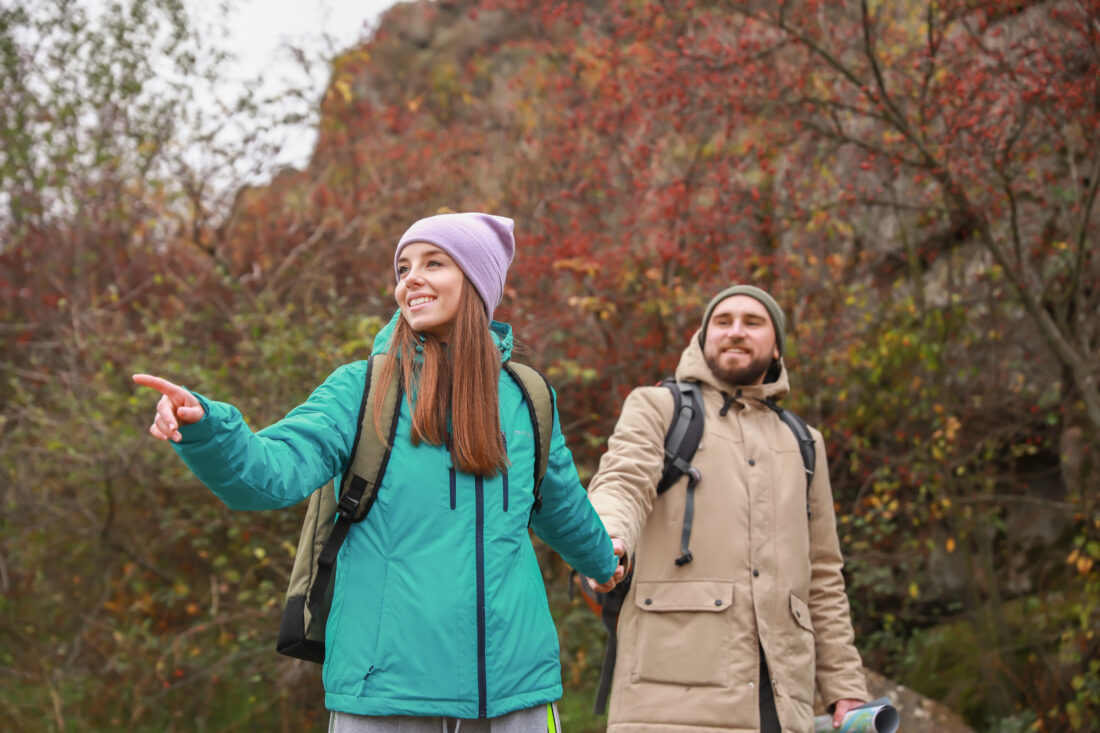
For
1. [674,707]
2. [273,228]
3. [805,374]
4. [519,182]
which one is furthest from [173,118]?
[674,707]

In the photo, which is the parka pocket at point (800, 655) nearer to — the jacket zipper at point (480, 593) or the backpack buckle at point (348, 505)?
the jacket zipper at point (480, 593)

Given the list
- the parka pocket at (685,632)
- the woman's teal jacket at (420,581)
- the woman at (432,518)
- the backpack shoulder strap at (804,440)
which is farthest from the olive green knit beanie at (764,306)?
the woman's teal jacket at (420,581)

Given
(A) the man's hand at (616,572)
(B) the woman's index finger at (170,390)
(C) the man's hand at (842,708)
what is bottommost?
(C) the man's hand at (842,708)

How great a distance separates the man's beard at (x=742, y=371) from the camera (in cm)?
346

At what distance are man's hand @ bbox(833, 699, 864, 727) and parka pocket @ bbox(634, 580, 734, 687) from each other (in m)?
0.52

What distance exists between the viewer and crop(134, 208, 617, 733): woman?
1921 millimetres

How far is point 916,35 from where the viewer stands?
6449 mm

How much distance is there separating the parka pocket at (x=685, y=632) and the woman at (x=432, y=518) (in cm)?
95

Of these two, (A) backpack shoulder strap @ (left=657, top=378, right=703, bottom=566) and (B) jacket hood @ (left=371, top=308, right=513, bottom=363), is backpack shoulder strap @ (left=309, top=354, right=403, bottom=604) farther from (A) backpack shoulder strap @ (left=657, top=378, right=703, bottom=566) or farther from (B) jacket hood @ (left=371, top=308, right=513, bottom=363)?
(A) backpack shoulder strap @ (left=657, top=378, right=703, bottom=566)

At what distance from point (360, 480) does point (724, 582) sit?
152 cm

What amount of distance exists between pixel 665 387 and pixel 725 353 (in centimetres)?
27

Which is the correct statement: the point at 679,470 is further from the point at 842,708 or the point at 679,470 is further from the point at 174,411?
the point at 174,411

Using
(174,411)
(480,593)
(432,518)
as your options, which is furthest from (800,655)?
(174,411)

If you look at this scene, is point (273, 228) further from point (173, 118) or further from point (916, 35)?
point (916, 35)
